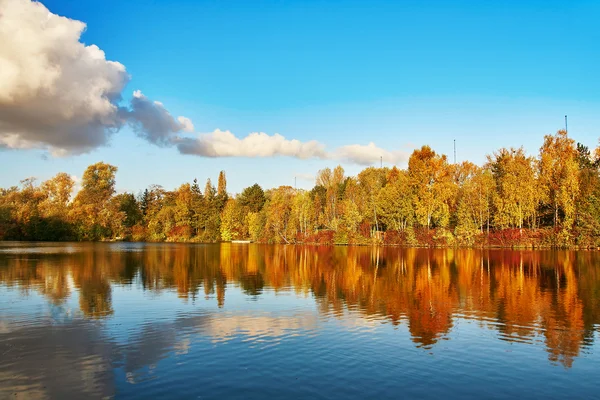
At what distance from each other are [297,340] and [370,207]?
243ft

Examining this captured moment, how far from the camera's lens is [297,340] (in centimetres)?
1323

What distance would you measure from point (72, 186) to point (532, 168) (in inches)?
4256

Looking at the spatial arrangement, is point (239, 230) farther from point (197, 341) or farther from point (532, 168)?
point (197, 341)

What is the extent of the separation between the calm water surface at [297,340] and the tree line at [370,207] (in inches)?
1860

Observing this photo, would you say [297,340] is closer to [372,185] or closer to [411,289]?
[411,289]

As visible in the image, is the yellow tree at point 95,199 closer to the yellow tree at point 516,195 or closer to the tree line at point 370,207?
the tree line at point 370,207

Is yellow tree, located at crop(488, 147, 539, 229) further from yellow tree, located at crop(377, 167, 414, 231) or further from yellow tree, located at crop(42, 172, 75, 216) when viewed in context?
yellow tree, located at crop(42, 172, 75, 216)

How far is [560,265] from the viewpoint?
38062 mm

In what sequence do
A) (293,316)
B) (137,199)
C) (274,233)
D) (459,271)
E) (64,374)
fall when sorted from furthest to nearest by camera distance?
(137,199) → (274,233) → (459,271) → (293,316) → (64,374)

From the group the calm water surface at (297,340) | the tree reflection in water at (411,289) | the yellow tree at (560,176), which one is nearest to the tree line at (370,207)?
the yellow tree at (560,176)

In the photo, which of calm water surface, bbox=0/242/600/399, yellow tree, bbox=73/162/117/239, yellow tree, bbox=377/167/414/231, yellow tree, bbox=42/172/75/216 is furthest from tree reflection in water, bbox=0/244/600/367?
yellow tree, bbox=42/172/75/216

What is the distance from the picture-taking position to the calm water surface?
9.45 m

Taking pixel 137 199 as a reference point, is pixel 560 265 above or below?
below

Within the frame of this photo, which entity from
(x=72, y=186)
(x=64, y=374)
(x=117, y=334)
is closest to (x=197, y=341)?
(x=117, y=334)
